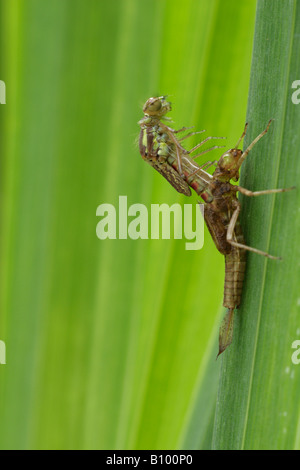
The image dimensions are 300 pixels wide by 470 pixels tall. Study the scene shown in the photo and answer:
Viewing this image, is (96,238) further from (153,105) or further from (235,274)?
(235,274)

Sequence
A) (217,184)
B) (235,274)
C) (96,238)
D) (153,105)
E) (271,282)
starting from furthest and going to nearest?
(96,238)
(153,105)
(217,184)
(235,274)
(271,282)

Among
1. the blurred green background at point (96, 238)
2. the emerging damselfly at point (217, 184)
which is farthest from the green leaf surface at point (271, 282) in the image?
the blurred green background at point (96, 238)

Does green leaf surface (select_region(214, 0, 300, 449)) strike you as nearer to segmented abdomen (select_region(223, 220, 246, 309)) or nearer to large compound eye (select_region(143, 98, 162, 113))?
segmented abdomen (select_region(223, 220, 246, 309))

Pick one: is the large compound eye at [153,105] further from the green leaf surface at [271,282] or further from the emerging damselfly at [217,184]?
the green leaf surface at [271,282]

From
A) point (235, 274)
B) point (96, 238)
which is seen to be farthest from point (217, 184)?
point (96, 238)
